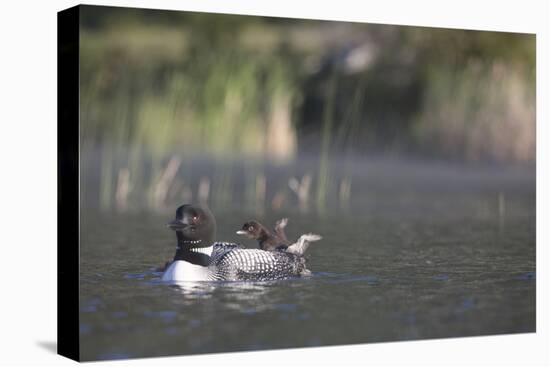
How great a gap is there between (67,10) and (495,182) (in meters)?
4.49

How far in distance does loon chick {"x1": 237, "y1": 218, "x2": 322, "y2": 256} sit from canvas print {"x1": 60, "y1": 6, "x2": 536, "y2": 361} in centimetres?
1

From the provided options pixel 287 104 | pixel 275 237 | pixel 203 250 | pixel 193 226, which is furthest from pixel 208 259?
pixel 287 104

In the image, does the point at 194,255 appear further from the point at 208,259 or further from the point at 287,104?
the point at 287,104

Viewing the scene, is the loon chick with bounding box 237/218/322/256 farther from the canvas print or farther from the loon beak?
the loon beak

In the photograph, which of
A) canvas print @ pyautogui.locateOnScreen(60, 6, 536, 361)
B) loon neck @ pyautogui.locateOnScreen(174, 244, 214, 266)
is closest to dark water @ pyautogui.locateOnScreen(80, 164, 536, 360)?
canvas print @ pyautogui.locateOnScreen(60, 6, 536, 361)

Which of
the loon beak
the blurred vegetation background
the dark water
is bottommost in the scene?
the dark water

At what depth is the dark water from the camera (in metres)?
10.1

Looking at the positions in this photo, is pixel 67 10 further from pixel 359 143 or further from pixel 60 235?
pixel 359 143

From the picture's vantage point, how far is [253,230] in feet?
37.9

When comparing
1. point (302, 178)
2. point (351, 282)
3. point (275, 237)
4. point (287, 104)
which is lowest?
point (351, 282)

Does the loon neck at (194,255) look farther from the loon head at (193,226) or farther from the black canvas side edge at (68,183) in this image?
the black canvas side edge at (68,183)

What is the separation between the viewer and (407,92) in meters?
12.1

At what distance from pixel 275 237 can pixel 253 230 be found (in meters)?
0.21

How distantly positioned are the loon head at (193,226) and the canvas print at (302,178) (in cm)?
1
